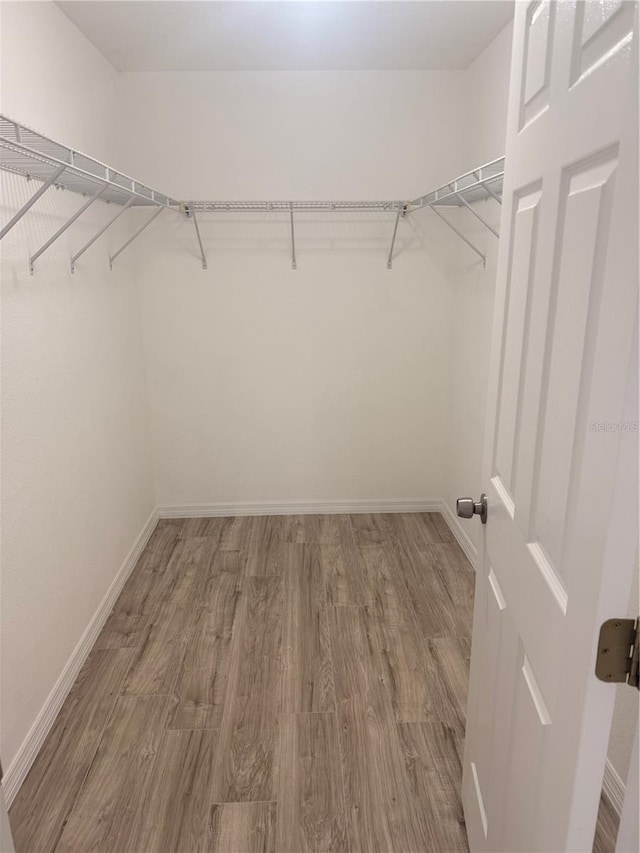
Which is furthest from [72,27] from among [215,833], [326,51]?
[215,833]

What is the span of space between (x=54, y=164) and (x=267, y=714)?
1.82 metres

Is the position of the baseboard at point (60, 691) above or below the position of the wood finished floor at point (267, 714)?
above

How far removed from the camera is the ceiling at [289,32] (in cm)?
216

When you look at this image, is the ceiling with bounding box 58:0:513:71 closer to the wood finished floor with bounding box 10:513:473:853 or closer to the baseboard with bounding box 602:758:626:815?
the wood finished floor with bounding box 10:513:473:853

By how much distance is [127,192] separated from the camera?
2123 mm

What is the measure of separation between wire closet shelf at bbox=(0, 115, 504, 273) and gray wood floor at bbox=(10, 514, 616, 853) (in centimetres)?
154

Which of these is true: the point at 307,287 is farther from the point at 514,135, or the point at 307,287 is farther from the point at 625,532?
the point at 625,532

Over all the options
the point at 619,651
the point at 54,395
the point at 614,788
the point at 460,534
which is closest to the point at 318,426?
the point at 460,534

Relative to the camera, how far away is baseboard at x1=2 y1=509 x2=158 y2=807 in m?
1.67

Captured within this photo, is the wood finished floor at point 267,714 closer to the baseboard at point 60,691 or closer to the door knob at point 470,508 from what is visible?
the baseboard at point 60,691

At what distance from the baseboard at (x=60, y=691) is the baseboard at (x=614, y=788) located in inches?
66.6

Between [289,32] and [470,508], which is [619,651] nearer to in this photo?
[470,508]

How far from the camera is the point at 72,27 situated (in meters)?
2.27

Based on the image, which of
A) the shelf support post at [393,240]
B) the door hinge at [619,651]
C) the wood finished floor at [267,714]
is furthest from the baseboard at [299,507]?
the door hinge at [619,651]
